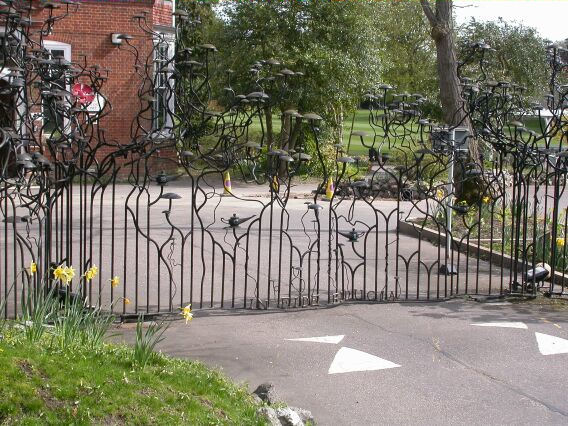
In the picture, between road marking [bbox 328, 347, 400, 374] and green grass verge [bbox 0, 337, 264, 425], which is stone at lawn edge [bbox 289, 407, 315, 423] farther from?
road marking [bbox 328, 347, 400, 374]

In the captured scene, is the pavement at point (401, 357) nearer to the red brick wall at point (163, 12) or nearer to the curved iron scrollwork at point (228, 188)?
the curved iron scrollwork at point (228, 188)

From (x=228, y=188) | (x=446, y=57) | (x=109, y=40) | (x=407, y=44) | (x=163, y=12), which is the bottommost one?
(x=228, y=188)

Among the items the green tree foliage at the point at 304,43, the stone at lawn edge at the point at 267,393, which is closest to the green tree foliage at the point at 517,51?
the green tree foliage at the point at 304,43

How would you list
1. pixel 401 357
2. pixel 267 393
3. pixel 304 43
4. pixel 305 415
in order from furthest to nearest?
1. pixel 304 43
2. pixel 401 357
3. pixel 267 393
4. pixel 305 415

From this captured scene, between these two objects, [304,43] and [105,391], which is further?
[304,43]

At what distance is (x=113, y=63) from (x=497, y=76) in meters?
15.8

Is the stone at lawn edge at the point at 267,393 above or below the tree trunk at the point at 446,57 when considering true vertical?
below

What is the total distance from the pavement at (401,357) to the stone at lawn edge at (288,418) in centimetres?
42

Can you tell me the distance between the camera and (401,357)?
705cm

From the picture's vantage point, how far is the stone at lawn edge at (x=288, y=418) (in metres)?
5.19

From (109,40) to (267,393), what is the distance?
1741 centimetres

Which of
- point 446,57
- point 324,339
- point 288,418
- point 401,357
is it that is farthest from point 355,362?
point 446,57

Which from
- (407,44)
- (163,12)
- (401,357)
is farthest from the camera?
(407,44)

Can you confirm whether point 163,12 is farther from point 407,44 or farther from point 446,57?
point 407,44
